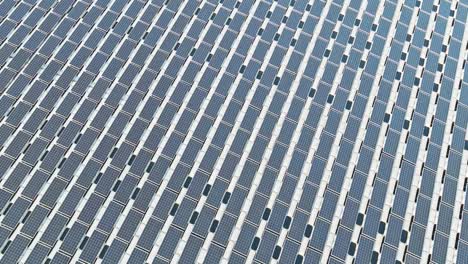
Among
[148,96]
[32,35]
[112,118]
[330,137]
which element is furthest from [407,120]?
[32,35]

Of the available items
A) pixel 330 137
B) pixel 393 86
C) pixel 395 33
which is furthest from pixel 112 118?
pixel 395 33

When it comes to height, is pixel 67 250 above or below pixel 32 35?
below

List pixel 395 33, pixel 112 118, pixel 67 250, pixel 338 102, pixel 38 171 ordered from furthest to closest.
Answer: pixel 395 33 < pixel 338 102 < pixel 112 118 < pixel 38 171 < pixel 67 250

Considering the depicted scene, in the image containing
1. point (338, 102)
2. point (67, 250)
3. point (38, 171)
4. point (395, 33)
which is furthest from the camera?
point (395, 33)

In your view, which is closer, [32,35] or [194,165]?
[194,165]

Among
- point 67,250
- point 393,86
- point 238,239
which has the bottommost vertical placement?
point 67,250

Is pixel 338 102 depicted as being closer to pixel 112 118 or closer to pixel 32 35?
pixel 112 118
